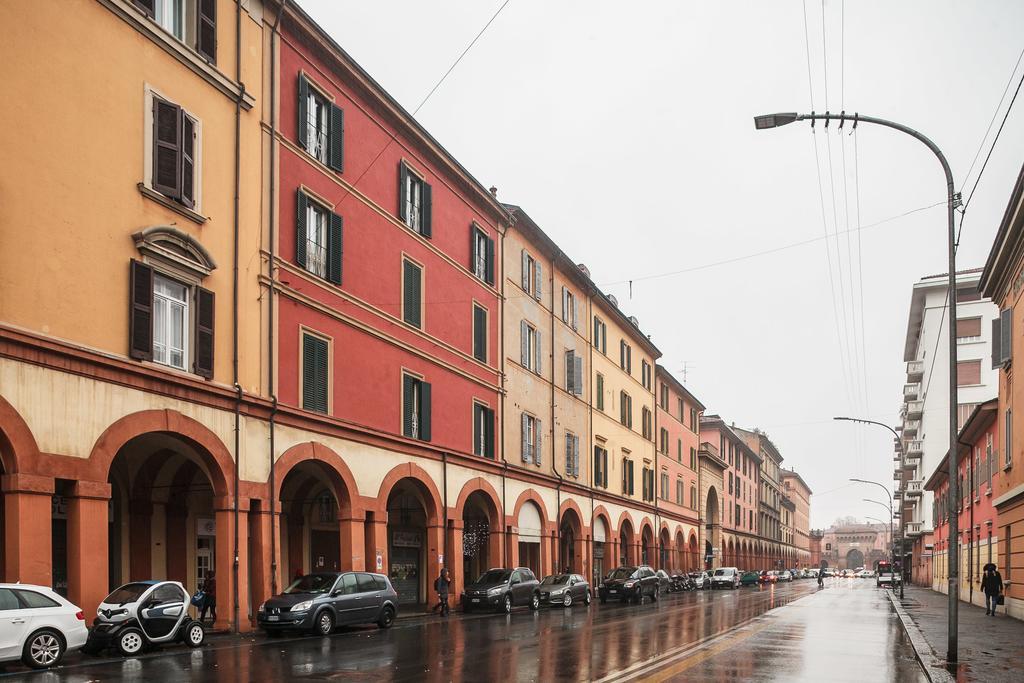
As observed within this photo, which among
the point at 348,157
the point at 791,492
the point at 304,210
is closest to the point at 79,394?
the point at 304,210

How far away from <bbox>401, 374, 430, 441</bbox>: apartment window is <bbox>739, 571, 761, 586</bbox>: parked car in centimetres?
5115

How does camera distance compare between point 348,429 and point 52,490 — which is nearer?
point 52,490

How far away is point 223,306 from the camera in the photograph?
22.6m

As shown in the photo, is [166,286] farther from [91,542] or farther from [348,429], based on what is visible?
[348,429]

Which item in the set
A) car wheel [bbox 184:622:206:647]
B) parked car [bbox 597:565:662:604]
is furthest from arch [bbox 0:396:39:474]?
parked car [bbox 597:565:662:604]

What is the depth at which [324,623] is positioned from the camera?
22594 mm

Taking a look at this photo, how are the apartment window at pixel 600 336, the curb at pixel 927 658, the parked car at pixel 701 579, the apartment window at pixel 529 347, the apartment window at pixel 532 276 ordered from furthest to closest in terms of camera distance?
the parked car at pixel 701 579, the apartment window at pixel 600 336, the apartment window at pixel 532 276, the apartment window at pixel 529 347, the curb at pixel 927 658

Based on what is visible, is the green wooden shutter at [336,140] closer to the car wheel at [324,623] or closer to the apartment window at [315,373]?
the apartment window at [315,373]

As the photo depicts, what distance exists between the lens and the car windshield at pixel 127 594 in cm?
1813

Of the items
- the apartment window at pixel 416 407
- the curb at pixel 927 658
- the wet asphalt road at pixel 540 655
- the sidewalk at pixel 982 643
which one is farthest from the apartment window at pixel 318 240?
the sidewalk at pixel 982 643

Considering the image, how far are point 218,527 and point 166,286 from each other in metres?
5.41

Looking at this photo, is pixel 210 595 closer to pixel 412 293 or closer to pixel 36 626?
pixel 36 626

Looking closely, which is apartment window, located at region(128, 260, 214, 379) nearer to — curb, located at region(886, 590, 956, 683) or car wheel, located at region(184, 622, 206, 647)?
car wheel, located at region(184, 622, 206, 647)

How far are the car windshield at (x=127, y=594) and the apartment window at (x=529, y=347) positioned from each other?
23.9 metres
